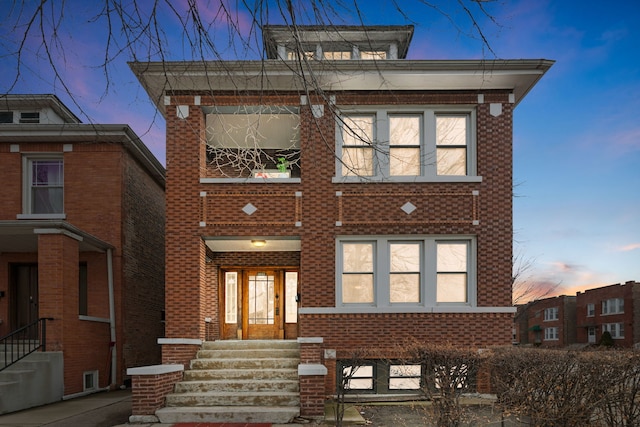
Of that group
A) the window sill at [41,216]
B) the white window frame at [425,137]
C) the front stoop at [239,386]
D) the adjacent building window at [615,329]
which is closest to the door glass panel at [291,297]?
the front stoop at [239,386]

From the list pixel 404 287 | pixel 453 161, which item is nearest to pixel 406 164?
pixel 453 161

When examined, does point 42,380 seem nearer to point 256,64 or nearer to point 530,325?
point 256,64

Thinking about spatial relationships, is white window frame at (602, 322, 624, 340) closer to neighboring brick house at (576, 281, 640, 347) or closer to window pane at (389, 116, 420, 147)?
neighboring brick house at (576, 281, 640, 347)

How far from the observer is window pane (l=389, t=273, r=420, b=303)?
1069 cm

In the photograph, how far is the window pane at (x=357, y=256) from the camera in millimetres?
10789

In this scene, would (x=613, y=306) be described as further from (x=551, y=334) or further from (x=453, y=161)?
(x=453, y=161)

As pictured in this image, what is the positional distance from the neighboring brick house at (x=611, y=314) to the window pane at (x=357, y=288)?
3660 cm

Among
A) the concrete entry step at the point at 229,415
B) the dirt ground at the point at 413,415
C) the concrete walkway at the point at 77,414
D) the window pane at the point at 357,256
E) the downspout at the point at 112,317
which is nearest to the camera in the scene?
the dirt ground at the point at 413,415

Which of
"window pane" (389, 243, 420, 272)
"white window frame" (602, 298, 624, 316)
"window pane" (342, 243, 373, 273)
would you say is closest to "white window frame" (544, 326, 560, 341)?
"white window frame" (602, 298, 624, 316)

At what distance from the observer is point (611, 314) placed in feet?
141

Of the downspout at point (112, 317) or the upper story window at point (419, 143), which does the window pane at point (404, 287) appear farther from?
the downspout at point (112, 317)

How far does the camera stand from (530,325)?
58.8 meters

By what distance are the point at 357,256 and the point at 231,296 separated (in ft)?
13.7

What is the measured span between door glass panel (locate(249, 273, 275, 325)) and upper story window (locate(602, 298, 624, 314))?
132 ft
